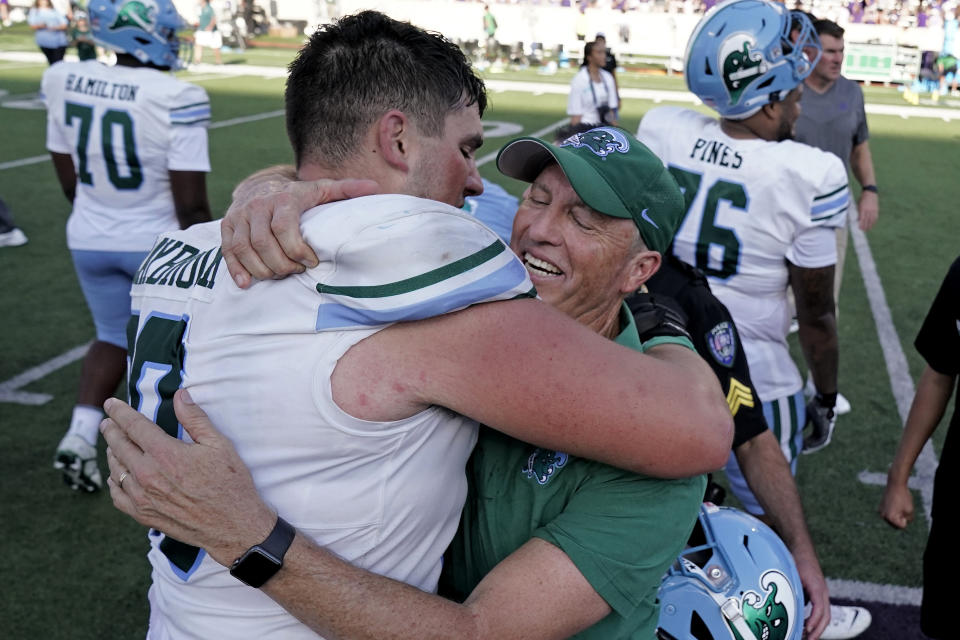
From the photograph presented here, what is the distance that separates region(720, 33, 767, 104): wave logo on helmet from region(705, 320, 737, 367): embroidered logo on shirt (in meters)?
1.39

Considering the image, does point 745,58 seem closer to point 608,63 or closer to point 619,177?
point 619,177

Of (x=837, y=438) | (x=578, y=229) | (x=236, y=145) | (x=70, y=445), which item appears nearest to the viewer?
(x=578, y=229)

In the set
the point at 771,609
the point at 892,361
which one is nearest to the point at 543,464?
the point at 771,609

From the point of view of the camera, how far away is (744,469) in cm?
284

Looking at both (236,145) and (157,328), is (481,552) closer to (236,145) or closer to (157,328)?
Result: (157,328)

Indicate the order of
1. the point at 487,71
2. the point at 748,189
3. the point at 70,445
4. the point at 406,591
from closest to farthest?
the point at 406,591 < the point at 748,189 < the point at 70,445 < the point at 487,71

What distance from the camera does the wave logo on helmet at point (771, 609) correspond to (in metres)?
2.19

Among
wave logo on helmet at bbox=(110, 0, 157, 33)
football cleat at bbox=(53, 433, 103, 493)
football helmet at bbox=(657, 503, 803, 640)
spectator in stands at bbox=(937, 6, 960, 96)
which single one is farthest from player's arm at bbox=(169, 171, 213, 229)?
spectator in stands at bbox=(937, 6, 960, 96)

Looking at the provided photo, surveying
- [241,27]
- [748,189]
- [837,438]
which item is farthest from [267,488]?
[241,27]

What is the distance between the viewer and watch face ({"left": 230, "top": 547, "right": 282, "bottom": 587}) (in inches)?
56.2

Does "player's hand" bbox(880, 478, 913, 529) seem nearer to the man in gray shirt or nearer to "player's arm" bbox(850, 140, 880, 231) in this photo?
the man in gray shirt

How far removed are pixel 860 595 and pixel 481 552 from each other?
9.77 ft

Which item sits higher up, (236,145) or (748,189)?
(748,189)

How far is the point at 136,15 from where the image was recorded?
15.8 ft
